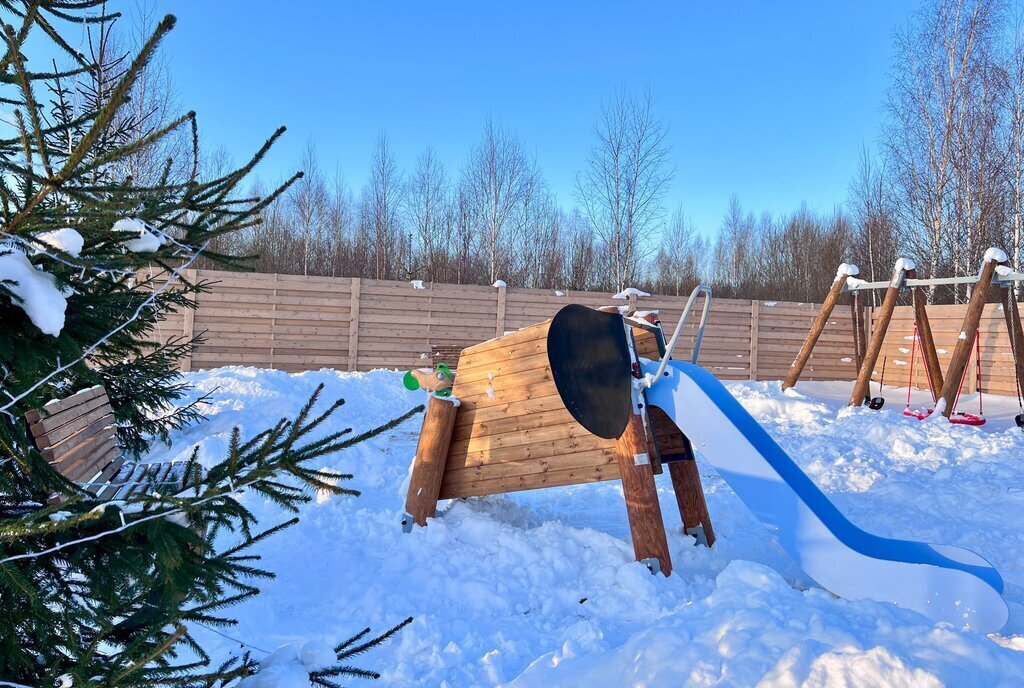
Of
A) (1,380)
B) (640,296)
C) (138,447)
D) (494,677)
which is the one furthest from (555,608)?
(640,296)

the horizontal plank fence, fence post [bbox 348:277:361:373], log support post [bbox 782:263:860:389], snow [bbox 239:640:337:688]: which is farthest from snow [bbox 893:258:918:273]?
snow [bbox 239:640:337:688]

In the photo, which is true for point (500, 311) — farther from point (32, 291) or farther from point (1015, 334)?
point (32, 291)

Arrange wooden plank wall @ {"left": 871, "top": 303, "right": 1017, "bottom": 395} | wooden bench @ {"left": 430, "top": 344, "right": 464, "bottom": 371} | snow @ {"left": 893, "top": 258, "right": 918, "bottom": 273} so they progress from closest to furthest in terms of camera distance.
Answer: wooden bench @ {"left": 430, "top": 344, "right": 464, "bottom": 371}, snow @ {"left": 893, "top": 258, "right": 918, "bottom": 273}, wooden plank wall @ {"left": 871, "top": 303, "right": 1017, "bottom": 395}

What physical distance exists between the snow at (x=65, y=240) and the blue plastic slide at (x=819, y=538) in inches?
131

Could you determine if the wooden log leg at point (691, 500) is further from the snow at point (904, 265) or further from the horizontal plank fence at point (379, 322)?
the horizontal plank fence at point (379, 322)

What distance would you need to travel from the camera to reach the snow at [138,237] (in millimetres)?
1567

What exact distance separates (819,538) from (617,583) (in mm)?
1189

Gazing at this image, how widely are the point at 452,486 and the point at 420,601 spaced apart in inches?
45.0

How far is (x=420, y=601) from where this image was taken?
3.82m

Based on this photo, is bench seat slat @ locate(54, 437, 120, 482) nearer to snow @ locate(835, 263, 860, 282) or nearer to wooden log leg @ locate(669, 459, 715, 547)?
wooden log leg @ locate(669, 459, 715, 547)

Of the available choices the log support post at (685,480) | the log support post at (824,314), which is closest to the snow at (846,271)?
the log support post at (824,314)

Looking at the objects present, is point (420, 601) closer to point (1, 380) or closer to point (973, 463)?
point (1, 380)

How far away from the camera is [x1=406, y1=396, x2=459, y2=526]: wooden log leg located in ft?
15.6

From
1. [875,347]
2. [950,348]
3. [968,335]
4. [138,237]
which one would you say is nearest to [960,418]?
[968,335]
